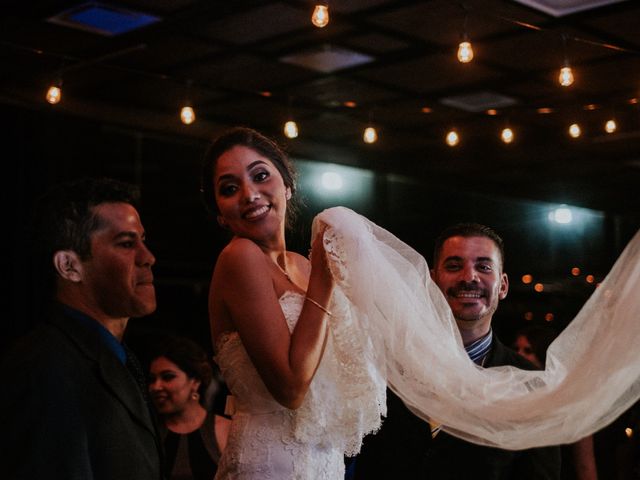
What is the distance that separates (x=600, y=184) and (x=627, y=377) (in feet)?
32.1

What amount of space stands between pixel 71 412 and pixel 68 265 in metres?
0.40

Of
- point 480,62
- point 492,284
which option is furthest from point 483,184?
point 492,284

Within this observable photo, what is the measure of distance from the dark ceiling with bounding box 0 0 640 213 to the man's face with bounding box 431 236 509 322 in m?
2.91

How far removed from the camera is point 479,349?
2857 mm

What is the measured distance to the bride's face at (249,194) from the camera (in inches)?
A: 98.0

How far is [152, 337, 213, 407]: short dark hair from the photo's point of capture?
479cm

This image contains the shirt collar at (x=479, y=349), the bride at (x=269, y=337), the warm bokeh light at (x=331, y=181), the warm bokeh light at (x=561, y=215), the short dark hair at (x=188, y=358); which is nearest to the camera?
the bride at (x=269, y=337)

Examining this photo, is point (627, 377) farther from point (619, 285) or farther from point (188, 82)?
point (188, 82)

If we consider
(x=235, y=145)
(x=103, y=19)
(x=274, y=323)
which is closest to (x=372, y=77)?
(x=103, y=19)

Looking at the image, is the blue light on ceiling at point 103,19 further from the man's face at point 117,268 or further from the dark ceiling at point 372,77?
the man's face at point 117,268

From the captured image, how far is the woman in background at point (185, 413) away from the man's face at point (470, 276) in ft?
6.01

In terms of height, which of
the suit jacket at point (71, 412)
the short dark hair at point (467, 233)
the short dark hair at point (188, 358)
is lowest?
the short dark hair at point (188, 358)

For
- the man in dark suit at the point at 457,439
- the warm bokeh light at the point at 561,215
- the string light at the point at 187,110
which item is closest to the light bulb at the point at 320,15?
the string light at the point at 187,110

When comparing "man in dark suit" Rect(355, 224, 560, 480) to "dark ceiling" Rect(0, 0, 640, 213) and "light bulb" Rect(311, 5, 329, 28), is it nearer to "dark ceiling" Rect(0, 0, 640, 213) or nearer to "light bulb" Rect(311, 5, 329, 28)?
"light bulb" Rect(311, 5, 329, 28)
